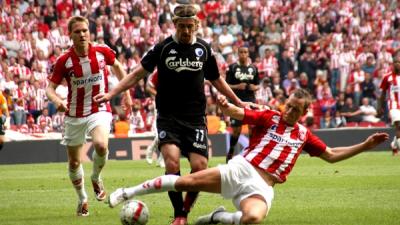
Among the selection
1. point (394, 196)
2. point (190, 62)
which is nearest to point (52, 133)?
point (394, 196)

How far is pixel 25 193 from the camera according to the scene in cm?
1528

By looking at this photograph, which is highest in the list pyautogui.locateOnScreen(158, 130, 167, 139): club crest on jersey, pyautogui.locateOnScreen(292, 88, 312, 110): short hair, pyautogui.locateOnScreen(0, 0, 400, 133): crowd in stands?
pyautogui.locateOnScreen(292, 88, 312, 110): short hair

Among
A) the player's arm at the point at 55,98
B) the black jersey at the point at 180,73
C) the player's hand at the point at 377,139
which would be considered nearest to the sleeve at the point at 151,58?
the black jersey at the point at 180,73

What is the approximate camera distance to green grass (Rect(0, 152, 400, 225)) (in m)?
11.2

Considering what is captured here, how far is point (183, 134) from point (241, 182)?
109 centimetres

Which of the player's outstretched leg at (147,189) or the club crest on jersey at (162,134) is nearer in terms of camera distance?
the player's outstretched leg at (147,189)

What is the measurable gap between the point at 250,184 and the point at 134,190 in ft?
4.08

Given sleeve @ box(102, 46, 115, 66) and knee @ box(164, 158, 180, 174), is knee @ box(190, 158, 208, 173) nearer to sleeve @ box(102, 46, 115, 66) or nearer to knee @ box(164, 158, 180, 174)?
knee @ box(164, 158, 180, 174)

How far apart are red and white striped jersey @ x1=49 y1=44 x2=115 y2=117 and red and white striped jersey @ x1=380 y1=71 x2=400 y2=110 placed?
439 inches

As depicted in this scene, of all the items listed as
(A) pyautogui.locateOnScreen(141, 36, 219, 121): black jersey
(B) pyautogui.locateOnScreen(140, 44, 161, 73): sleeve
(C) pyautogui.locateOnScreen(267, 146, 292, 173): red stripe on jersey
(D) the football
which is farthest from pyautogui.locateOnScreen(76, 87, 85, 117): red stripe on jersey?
(C) pyautogui.locateOnScreen(267, 146, 292, 173): red stripe on jersey

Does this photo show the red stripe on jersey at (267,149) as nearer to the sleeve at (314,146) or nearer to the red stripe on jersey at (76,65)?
the sleeve at (314,146)

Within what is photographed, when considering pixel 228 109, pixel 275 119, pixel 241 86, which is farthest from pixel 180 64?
pixel 241 86

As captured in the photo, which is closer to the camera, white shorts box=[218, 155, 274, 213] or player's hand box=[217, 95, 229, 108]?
player's hand box=[217, 95, 229, 108]

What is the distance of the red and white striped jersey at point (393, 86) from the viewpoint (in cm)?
2225
